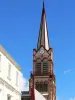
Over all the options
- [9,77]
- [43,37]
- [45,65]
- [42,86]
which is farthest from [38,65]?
[9,77]

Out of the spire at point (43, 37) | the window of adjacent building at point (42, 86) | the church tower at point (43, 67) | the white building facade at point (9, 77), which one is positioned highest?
the spire at point (43, 37)

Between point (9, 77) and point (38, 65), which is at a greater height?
point (38, 65)

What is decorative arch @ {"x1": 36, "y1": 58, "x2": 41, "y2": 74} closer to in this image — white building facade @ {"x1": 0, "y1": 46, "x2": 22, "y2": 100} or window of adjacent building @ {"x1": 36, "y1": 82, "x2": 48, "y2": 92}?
window of adjacent building @ {"x1": 36, "y1": 82, "x2": 48, "y2": 92}

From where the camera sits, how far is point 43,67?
121m

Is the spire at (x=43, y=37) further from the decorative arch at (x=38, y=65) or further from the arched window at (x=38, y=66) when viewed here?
the arched window at (x=38, y=66)

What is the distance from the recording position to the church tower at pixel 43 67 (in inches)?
4518

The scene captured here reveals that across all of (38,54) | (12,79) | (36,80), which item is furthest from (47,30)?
(12,79)

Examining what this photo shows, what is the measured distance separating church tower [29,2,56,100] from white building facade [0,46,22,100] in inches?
2856

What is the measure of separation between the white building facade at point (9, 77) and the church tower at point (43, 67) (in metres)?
72.6

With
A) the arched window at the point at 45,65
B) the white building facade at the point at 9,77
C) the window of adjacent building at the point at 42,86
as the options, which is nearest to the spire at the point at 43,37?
the arched window at the point at 45,65

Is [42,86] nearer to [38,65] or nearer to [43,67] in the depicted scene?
[43,67]

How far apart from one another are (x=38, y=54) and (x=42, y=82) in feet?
41.0

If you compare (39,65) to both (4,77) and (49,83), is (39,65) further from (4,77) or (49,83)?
(4,77)

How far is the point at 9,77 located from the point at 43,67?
279 feet
